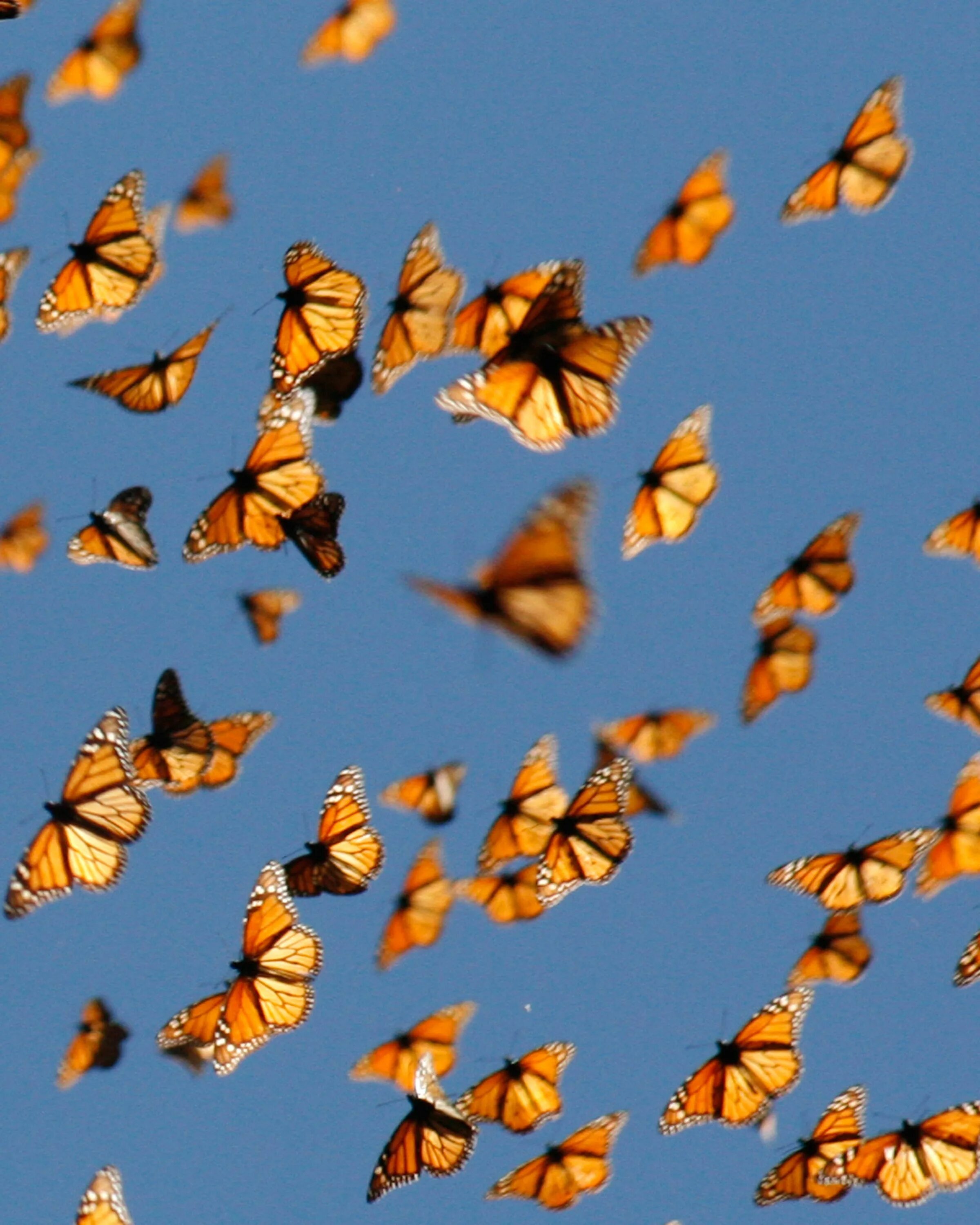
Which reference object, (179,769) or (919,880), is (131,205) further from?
(919,880)

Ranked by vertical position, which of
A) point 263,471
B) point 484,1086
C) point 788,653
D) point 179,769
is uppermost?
point 263,471

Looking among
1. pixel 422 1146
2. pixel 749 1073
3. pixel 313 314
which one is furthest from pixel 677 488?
pixel 422 1146

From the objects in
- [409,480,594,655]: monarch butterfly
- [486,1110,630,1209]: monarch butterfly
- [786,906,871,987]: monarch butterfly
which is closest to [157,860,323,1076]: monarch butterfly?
[486,1110,630,1209]: monarch butterfly

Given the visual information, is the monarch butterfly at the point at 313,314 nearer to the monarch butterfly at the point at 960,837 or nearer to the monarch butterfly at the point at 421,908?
the monarch butterfly at the point at 421,908

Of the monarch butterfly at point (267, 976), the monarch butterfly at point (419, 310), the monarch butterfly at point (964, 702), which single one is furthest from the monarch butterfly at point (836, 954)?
the monarch butterfly at point (419, 310)

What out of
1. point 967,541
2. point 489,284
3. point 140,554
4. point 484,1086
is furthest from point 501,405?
point 484,1086

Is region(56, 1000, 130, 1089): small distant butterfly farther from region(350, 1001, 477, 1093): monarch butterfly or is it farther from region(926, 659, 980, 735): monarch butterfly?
region(926, 659, 980, 735): monarch butterfly

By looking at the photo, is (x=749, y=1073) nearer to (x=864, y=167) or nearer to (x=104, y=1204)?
(x=104, y=1204)
